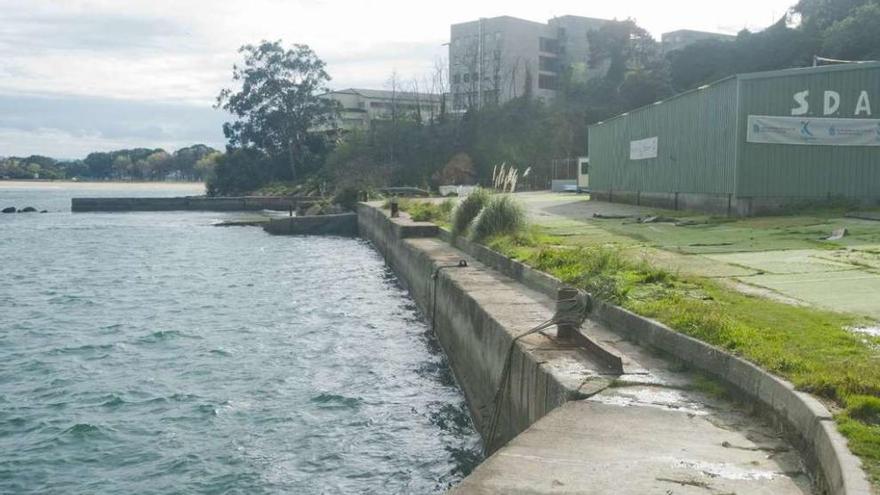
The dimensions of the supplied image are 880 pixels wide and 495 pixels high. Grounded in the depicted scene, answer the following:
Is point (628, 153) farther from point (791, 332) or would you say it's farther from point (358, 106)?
point (358, 106)

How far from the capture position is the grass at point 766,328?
4.72 metres

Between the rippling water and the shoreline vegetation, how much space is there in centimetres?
227

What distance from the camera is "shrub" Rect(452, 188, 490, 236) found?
1770 cm

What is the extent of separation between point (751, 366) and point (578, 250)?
651cm

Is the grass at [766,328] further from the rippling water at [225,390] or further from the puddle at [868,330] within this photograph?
the rippling water at [225,390]

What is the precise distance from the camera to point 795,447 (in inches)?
190

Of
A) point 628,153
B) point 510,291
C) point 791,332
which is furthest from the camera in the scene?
point 628,153

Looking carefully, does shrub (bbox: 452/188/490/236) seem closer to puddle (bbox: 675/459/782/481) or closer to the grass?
the grass

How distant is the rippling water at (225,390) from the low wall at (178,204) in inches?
1775

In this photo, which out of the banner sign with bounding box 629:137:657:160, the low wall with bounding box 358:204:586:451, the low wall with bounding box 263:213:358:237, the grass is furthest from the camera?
the low wall with bounding box 263:213:358:237

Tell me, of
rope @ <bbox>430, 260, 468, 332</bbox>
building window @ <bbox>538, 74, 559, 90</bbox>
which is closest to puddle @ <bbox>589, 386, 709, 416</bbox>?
rope @ <bbox>430, 260, 468, 332</bbox>

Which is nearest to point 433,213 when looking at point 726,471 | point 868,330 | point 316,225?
point 316,225

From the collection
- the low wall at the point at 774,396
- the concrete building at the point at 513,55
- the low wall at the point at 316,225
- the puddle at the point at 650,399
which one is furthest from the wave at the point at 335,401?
the concrete building at the point at 513,55

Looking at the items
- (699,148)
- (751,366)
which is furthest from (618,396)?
(699,148)
